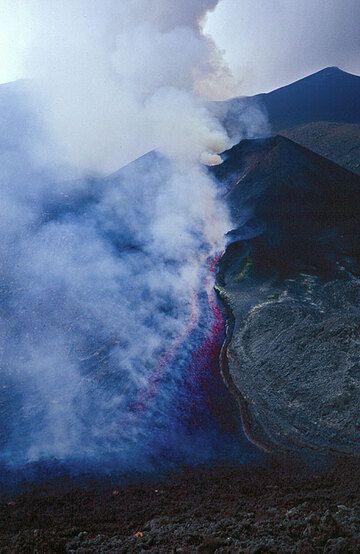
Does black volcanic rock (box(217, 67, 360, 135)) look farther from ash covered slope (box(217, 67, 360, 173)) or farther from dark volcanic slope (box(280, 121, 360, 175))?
dark volcanic slope (box(280, 121, 360, 175))

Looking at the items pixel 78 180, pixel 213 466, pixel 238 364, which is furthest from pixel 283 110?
pixel 213 466

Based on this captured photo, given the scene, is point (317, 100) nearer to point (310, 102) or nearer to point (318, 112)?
point (310, 102)

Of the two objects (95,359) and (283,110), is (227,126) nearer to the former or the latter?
(283,110)

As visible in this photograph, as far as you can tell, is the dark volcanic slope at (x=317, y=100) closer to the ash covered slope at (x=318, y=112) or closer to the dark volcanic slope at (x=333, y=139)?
the ash covered slope at (x=318, y=112)

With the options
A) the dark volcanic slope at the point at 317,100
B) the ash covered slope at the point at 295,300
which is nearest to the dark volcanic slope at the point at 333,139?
the dark volcanic slope at the point at 317,100

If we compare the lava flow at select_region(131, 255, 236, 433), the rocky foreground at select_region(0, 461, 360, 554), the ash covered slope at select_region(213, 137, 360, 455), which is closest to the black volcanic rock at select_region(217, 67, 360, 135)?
the ash covered slope at select_region(213, 137, 360, 455)

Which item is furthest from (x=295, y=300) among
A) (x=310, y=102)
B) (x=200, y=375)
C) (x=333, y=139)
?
(x=310, y=102)
